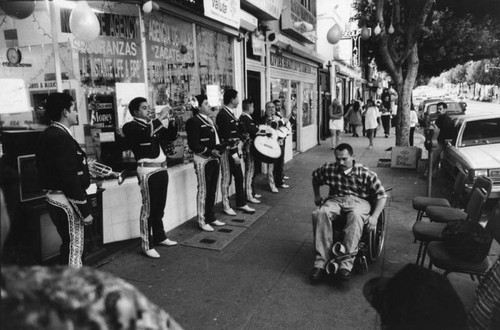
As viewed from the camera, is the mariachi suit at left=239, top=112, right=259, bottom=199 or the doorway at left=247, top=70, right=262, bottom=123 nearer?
the mariachi suit at left=239, top=112, right=259, bottom=199

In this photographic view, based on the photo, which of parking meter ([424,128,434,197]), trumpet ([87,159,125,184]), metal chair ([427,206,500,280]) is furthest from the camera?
parking meter ([424,128,434,197])

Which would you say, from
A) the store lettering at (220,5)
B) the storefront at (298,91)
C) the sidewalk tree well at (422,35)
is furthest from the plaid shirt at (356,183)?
the sidewalk tree well at (422,35)

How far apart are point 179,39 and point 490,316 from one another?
20.2 feet

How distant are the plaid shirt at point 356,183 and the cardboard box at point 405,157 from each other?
6.42 m

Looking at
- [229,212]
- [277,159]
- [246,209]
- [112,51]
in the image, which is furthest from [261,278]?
[112,51]

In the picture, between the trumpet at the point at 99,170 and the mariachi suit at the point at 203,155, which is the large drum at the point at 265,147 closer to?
the mariachi suit at the point at 203,155

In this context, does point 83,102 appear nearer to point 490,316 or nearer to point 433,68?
point 490,316

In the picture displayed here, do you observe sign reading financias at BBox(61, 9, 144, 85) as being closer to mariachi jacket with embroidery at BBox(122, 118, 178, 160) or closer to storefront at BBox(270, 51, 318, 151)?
mariachi jacket with embroidery at BBox(122, 118, 178, 160)

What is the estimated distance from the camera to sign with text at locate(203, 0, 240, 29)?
7125 millimetres

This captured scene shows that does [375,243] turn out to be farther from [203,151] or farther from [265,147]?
[265,147]

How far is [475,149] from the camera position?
7516 mm

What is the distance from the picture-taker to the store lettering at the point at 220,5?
7.28m

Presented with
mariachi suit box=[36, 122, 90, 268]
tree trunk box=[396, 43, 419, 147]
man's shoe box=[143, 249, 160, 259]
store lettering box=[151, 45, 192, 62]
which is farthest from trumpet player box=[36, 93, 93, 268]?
tree trunk box=[396, 43, 419, 147]

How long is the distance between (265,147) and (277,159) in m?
0.38
